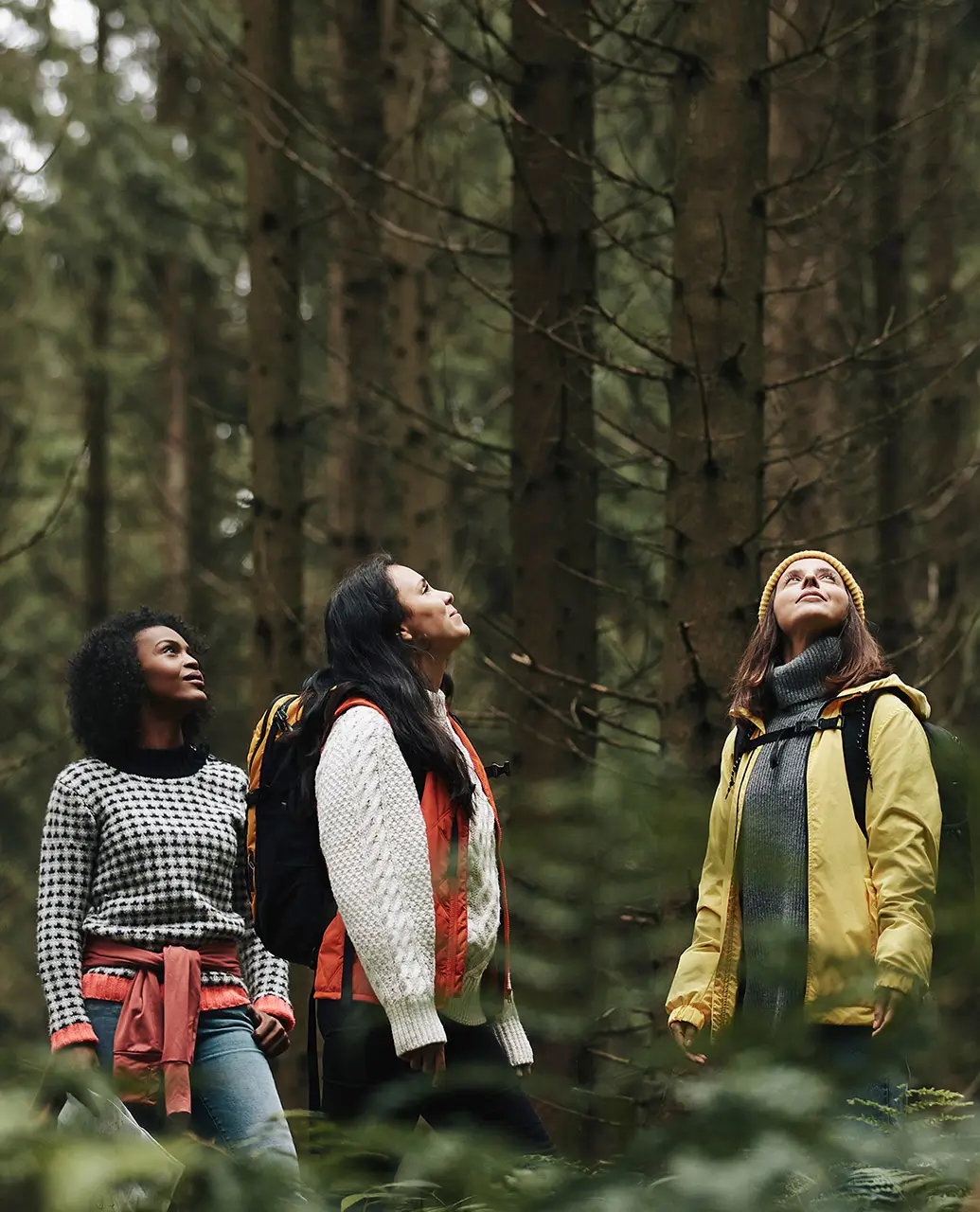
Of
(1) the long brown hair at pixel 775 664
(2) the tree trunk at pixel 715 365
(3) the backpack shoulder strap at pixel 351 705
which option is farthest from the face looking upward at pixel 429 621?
(2) the tree trunk at pixel 715 365

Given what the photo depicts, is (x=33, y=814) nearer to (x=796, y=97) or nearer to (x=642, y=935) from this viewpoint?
(x=796, y=97)

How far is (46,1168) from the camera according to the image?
0.98 m

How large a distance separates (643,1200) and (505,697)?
855 cm

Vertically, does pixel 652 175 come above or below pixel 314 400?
above

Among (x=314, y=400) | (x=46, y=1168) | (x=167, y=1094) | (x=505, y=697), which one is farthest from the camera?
(x=314, y=400)

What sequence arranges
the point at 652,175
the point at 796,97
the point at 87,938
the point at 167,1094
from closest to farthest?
the point at 167,1094 → the point at 87,938 → the point at 796,97 → the point at 652,175

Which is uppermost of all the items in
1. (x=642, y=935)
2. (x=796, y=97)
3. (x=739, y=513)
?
(x=796, y=97)

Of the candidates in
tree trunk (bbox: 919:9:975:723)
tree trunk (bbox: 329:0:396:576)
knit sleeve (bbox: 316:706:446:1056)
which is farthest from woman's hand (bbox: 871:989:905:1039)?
tree trunk (bbox: 919:9:975:723)

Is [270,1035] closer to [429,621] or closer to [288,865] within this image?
[288,865]

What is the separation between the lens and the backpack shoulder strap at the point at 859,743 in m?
4.19

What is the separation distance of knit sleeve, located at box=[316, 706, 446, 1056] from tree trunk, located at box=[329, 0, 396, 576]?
600cm

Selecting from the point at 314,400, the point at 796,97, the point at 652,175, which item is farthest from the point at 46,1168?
the point at 314,400

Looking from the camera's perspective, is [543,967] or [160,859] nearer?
[543,967]

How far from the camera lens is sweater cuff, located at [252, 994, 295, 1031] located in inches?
193
